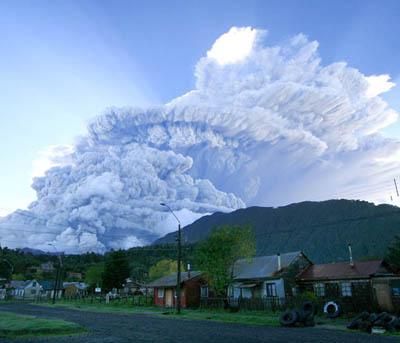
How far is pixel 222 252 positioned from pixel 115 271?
141ft

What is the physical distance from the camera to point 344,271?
3919 centimetres

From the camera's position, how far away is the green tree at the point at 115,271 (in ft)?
269

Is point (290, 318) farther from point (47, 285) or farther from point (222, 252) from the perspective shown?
point (47, 285)

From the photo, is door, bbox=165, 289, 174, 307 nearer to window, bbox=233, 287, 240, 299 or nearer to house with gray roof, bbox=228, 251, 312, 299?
house with gray roof, bbox=228, 251, 312, 299

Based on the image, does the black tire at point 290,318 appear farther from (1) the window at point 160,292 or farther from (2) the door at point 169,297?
(1) the window at point 160,292

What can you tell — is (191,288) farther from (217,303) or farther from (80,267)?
(80,267)

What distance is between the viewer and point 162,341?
1678 centimetres

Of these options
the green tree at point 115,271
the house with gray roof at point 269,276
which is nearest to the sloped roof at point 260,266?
the house with gray roof at point 269,276

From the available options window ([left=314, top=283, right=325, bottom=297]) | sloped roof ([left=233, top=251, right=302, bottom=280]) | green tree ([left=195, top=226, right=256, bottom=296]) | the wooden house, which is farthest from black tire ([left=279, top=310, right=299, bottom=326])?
green tree ([left=195, top=226, right=256, bottom=296])

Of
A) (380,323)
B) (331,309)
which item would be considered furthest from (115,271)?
(380,323)

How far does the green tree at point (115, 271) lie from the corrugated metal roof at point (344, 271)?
4626 centimetres

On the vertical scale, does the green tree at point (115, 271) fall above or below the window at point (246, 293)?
above

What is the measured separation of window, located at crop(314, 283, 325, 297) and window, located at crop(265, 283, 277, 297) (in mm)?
4925

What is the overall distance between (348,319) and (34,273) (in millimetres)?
177444
